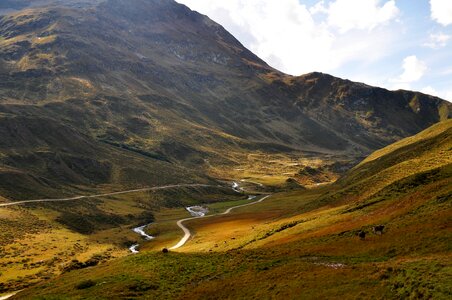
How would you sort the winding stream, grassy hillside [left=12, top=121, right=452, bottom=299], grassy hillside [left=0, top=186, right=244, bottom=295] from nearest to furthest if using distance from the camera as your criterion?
grassy hillside [left=12, top=121, right=452, bottom=299], grassy hillside [left=0, top=186, right=244, bottom=295], the winding stream

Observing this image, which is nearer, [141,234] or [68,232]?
[68,232]

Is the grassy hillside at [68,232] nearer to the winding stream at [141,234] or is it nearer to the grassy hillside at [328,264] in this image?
the winding stream at [141,234]

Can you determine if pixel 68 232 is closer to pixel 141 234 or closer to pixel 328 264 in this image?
pixel 141 234

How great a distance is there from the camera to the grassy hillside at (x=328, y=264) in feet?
114

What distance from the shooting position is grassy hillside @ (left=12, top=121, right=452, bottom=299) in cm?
3484

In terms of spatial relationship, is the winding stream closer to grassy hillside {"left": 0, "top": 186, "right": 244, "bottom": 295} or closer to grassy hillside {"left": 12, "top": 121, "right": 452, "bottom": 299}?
grassy hillside {"left": 0, "top": 186, "right": 244, "bottom": 295}

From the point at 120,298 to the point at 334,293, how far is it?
20.4 meters

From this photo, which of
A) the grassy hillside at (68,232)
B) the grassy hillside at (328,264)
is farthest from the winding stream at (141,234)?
the grassy hillside at (328,264)

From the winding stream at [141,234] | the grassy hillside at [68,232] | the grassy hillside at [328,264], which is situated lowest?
the winding stream at [141,234]

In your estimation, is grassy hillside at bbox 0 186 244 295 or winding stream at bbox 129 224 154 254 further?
winding stream at bbox 129 224 154 254

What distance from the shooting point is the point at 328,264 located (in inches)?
1665

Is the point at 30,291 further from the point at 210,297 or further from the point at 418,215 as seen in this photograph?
the point at 418,215

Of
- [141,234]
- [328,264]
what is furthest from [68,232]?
[328,264]

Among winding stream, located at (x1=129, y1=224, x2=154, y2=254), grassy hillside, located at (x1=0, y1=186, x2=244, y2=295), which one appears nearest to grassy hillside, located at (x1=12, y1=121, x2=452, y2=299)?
grassy hillside, located at (x1=0, y1=186, x2=244, y2=295)
